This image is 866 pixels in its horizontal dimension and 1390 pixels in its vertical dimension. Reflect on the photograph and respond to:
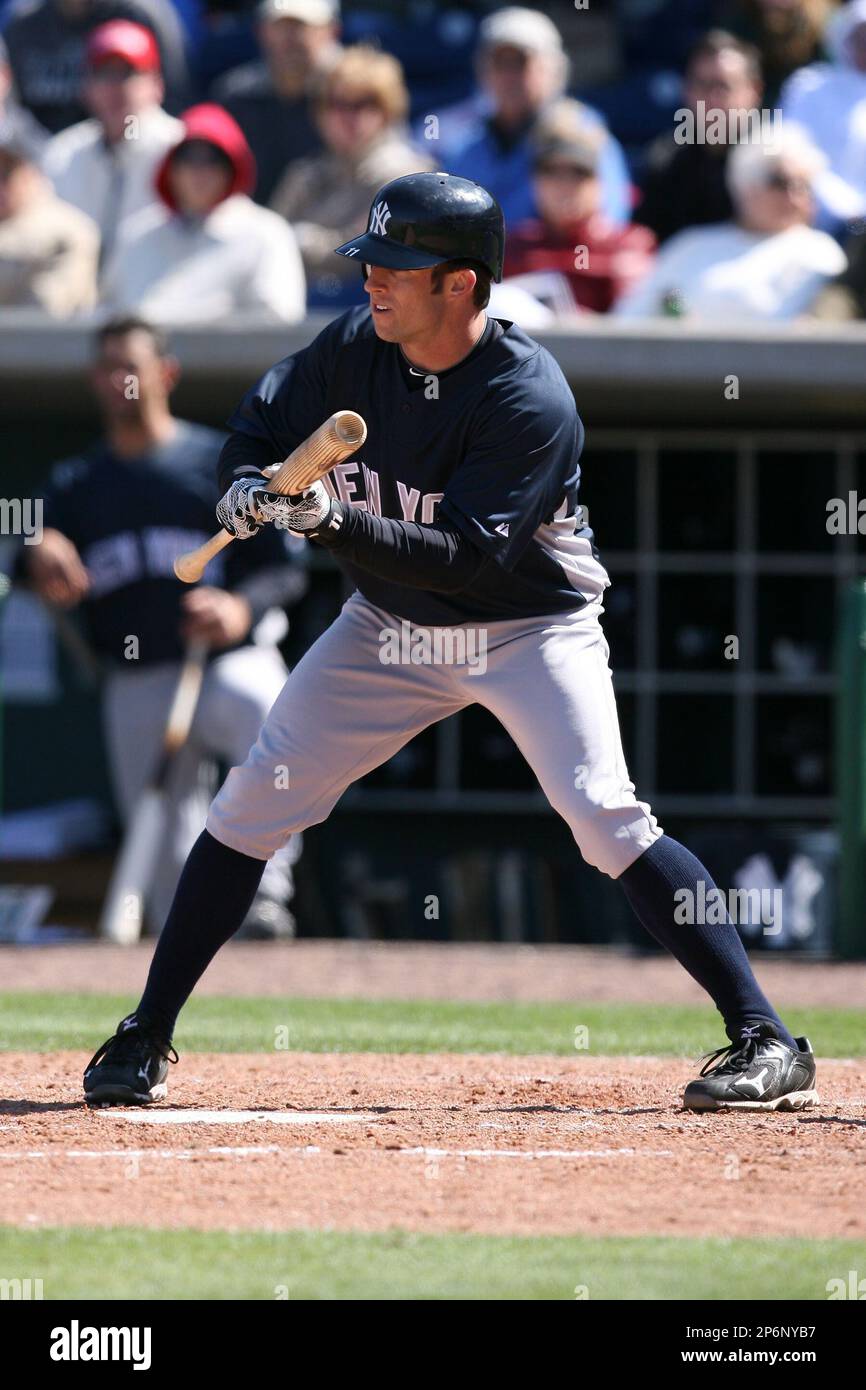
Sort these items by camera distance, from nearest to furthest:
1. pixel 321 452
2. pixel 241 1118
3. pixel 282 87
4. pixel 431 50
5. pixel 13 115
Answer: pixel 321 452 < pixel 241 1118 < pixel 282 87 < pixel 13 115 < pixel 431 50

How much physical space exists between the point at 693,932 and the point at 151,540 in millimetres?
4689

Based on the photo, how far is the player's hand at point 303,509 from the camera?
11.9 feet

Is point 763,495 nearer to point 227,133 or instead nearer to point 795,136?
point 795,136

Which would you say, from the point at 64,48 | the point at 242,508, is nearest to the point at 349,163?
the point at 64,48

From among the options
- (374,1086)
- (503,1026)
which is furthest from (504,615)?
(503,1026)

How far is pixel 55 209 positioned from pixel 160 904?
325 centimetres

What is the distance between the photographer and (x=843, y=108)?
31.7ft

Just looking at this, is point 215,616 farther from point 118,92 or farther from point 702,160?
point 702,160

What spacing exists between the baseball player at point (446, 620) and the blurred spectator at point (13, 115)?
21.3 feet

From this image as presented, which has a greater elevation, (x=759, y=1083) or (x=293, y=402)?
(x=293, y=402)

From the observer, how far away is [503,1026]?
609 centimetres

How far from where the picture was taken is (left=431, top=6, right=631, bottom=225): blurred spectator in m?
9.55

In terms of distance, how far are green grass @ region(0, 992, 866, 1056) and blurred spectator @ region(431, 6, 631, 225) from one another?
4.28 m

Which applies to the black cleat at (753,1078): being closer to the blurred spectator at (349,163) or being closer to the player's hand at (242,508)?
the player's hand at (242,508)
